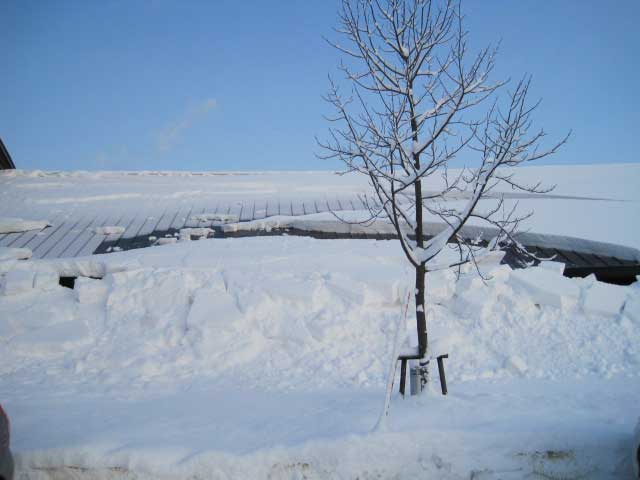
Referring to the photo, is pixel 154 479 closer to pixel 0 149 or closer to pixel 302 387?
pixel 302 387

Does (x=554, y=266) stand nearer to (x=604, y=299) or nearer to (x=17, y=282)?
(x=604, y=299)

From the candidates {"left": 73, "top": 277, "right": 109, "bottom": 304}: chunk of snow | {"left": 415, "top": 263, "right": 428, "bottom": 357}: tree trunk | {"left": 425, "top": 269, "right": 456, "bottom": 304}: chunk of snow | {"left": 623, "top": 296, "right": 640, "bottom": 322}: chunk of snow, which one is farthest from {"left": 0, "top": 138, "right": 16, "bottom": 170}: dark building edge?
{"left": 623, "top": 296, "right": 640, "bottom": 322}: chunk of snow

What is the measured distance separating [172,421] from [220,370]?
1.60m

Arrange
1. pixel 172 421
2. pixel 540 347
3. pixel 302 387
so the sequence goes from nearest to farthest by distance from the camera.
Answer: pixel 172 421 < pixel 302 387 < pixel 540 347

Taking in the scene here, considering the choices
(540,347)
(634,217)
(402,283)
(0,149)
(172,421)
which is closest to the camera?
(172,421)

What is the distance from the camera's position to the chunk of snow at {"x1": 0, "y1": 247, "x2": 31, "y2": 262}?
25.5 ft

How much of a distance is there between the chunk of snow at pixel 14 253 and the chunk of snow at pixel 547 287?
8356 mm

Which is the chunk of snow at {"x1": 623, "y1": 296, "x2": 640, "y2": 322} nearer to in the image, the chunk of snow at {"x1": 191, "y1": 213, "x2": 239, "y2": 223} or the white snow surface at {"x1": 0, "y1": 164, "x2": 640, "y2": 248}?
the white snow surface at {"x1": 0, "y1": 164, "x2": 640, "y2": 248}

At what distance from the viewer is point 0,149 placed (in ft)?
47.3

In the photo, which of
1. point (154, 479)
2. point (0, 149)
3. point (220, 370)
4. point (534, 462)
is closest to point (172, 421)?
point (154, 479)

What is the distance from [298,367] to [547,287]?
4.04 metres

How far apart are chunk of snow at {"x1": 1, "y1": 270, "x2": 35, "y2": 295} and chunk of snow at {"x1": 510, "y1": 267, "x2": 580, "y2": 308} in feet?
25.3

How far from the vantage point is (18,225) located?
9398 mm

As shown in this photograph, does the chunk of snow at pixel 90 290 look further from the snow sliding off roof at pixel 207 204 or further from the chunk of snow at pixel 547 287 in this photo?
the chunk of snow at pixel 547 287
